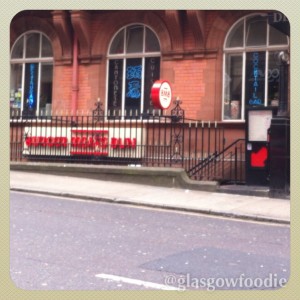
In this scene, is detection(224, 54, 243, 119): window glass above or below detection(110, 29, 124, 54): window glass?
below

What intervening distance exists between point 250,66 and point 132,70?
3422 mm

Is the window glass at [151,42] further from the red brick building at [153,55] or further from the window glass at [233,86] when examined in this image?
the window glass at [233,86]

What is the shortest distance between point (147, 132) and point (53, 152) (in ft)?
9.28

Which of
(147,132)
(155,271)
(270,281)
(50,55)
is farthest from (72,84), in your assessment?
(270,281)

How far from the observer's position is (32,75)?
1588 cm

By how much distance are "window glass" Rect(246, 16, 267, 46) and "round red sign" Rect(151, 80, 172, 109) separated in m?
2.48

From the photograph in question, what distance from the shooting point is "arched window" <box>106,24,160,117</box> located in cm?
1441

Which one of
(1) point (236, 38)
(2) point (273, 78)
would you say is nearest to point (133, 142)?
(1) point (236, 38)

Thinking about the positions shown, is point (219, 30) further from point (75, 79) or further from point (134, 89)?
point (75, 79)

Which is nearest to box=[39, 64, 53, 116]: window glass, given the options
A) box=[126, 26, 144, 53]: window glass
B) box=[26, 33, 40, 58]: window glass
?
box=[26, 33, 40, 58]: window glass

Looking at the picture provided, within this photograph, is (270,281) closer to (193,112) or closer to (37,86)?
(193,112)

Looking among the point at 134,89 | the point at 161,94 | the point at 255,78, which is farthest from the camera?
the point at 134,89

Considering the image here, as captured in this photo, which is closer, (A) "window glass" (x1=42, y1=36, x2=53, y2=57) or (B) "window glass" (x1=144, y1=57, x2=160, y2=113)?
Answer: (B) "window glass" (x1=144, y1=57, x2=160, y2=113)

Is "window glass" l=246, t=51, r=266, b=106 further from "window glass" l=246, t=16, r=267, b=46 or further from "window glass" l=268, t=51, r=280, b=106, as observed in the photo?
"window glass" l=246, t=16, r=267, b=46
